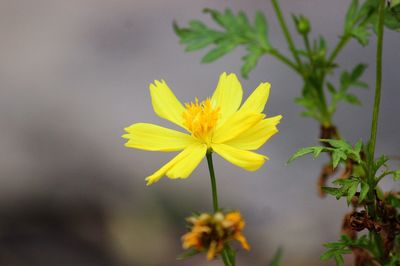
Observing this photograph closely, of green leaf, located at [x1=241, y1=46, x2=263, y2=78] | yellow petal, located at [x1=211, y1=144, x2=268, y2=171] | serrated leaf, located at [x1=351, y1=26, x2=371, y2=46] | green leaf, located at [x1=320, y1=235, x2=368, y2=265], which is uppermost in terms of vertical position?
serrated leaf, located at [x1=351, y1=26, x2=371, y2=46]

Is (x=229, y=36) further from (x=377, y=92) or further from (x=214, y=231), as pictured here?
(x=214, y=231)

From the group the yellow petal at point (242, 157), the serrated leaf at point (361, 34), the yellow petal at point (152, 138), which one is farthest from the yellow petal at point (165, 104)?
the serrated leaf at point (361, 34)

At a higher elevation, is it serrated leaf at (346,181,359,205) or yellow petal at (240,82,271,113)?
yellow petal at (240,82,271,113)

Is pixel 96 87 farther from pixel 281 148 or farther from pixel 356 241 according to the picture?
pixel 356 241

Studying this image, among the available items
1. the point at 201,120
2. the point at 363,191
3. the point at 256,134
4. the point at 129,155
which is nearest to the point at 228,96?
the point at 201,120

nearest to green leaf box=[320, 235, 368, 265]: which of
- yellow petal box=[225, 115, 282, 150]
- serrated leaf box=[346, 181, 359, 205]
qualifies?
serrated leaf box=[346, 181, 359, 205]

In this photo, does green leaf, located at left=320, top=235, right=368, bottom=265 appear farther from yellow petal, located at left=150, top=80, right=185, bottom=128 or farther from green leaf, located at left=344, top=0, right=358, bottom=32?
green leaf, located at left=344, top=0, right=358, bottom=32
